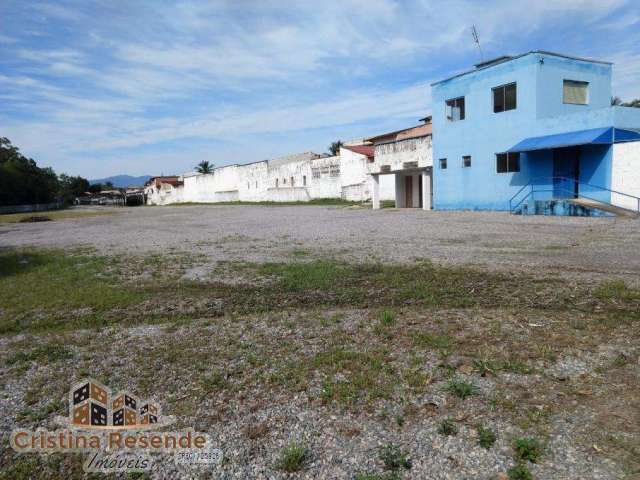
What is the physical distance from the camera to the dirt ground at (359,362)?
3.08 m

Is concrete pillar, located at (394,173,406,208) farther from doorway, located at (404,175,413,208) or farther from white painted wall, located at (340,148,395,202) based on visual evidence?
white painted wall, located at (340,148,395,202)

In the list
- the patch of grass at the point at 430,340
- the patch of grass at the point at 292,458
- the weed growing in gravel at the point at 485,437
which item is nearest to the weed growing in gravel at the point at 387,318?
the patch of grass at the point at 430,340

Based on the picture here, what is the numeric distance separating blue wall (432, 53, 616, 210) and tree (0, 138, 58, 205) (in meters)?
52.7

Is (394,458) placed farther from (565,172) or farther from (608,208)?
(565,172)

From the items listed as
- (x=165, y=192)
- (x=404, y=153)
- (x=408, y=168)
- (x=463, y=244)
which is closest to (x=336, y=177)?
(x=404, y=153)

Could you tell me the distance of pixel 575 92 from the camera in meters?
23.7

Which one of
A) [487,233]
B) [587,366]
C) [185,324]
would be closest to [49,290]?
[185,324]

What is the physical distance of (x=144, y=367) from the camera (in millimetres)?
4656

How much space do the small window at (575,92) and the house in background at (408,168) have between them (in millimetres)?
8287

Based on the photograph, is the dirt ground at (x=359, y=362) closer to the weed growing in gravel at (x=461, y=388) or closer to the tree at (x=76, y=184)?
the weed growing in gravel at (x=461, y=388)

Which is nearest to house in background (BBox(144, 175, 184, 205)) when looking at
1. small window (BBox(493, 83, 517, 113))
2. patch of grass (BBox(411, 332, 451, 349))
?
small window (BBox(493, 83, 517, 113))

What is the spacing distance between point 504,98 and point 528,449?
969 inches

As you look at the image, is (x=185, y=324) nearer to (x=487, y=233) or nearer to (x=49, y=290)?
(x=49, y=290)

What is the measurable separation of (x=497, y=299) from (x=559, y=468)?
3931mm
